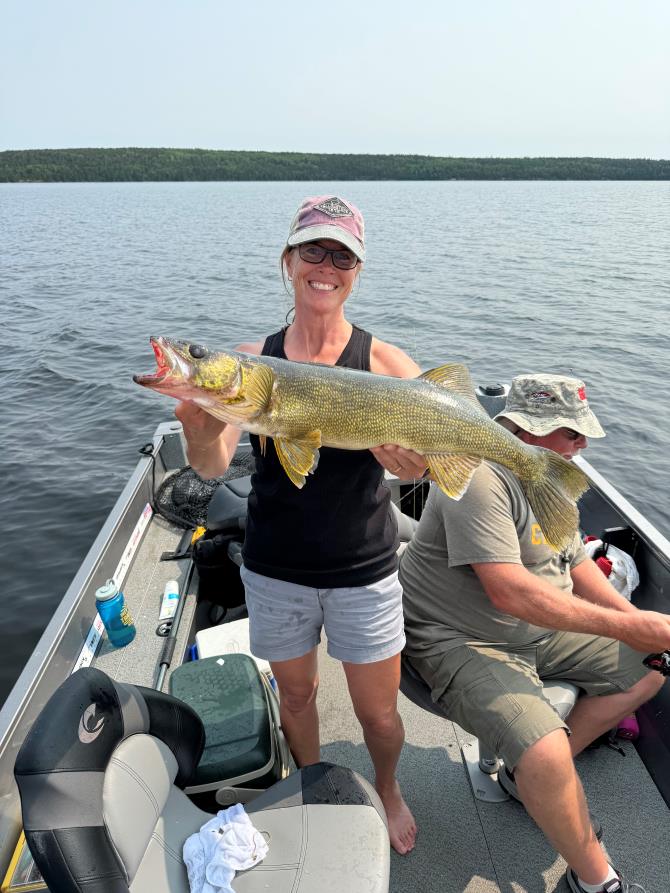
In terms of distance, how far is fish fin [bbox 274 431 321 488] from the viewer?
227cm

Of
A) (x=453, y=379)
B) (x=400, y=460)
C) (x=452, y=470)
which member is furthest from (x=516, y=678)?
(x=453, y=379)

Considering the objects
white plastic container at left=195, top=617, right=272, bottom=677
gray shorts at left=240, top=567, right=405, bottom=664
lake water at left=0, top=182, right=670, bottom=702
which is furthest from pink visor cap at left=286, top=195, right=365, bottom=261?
lake water at left=0, top=182, right=670, bottom=702

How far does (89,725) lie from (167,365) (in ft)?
4.08

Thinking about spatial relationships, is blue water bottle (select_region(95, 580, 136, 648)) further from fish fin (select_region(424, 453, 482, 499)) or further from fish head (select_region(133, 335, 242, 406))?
fish fin (select_region(424, 453, 482, 499))

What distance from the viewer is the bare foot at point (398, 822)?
2.99 m

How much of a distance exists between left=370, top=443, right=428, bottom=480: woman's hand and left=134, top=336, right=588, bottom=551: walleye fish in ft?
0.09

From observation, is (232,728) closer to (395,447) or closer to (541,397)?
(395,447)

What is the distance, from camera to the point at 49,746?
175cm

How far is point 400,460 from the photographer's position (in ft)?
8.33

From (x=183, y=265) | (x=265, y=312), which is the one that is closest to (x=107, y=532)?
(x=265, y=312)

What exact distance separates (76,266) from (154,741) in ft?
88.6

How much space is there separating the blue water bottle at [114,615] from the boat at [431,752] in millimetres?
75

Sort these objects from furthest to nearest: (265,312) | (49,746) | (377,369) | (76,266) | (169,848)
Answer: (76,266), (265,312), (377,369), (169,848), (49,746)

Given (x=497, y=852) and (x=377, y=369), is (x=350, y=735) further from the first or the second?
(x=377, y=369)
